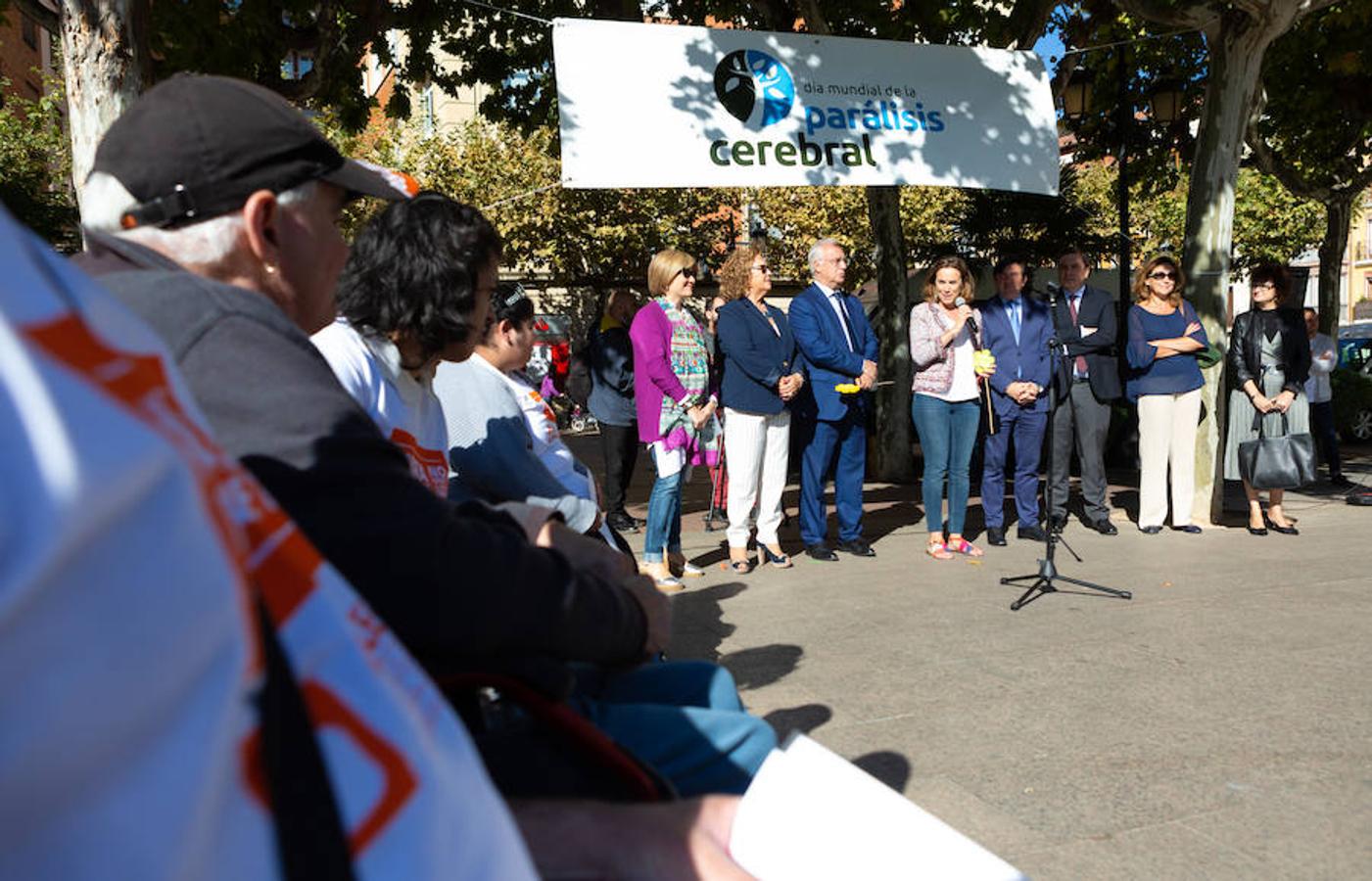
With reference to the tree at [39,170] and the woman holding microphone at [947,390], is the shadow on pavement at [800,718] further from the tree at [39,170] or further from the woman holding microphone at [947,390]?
the tree at [39,170]

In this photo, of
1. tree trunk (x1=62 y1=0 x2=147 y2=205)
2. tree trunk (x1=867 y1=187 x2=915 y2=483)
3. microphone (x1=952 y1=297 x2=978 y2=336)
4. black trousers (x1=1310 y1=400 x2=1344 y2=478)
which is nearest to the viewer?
tree trunk (x1=62 y1=0 x2=147 y2=205)

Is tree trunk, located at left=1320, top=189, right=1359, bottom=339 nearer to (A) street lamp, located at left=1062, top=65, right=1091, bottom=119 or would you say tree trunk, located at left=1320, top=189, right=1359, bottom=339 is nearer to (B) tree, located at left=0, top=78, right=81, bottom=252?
(A) street lamp, located at left=1062, top=65, right=1091, bottom=119

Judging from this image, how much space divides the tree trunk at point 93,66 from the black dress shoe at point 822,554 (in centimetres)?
491

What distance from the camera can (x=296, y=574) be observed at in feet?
2.92

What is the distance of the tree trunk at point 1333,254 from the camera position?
18.3m

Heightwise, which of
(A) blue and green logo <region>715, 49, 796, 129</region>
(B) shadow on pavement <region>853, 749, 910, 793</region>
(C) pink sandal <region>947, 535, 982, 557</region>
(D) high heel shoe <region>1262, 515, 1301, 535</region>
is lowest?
(D) high heel shoe <region>1262, 515, 1301, 535</region>

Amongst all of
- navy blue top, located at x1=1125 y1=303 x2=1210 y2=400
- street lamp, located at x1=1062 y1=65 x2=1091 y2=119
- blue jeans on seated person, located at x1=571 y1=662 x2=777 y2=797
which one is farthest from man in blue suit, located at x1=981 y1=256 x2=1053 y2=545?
blue jeans on seated person, located at x1=571 y1=662 x2=777 y2=797

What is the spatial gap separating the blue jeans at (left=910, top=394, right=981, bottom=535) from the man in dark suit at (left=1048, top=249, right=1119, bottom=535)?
89cm

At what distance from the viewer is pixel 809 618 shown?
624 centimetres

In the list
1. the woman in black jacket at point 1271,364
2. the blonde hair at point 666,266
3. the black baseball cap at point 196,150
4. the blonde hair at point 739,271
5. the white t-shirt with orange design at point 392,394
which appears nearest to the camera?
the black baseball cap at point 196,150

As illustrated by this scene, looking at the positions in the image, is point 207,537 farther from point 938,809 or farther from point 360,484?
point 938,809

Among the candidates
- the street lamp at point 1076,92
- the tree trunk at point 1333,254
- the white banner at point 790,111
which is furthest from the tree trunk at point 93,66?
the tree trunk at point 1333,254

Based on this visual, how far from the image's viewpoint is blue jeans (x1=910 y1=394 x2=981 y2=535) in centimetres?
813

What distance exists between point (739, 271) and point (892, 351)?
5.01 meters
